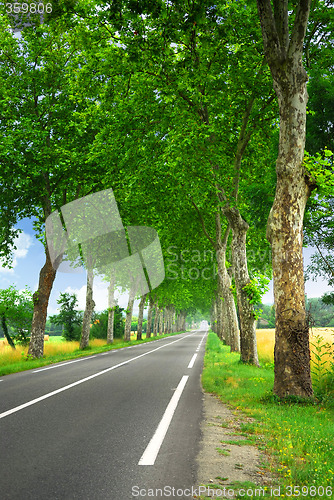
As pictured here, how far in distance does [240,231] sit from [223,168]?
2577mm

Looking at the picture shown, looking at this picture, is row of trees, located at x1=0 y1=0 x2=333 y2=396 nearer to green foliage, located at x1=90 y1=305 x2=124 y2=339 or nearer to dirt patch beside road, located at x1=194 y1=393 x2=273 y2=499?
dirt patch beside road, located at x1=194 y1=393 x2=273 y2=499

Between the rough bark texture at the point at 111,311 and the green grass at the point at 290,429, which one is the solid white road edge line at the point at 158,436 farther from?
the rough bark texture at the point at 111,311

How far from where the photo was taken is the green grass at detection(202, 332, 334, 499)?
362 centimetres

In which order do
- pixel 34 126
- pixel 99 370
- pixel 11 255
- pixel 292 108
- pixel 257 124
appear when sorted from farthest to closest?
1. pixel 11 255
2. pixel 34 126
3. pixel 257 124
4. pixel 99 370
5. pixel 292 108

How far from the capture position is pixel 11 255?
19906 mm

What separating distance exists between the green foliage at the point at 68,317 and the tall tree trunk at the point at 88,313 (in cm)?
689

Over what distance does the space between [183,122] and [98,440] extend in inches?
392

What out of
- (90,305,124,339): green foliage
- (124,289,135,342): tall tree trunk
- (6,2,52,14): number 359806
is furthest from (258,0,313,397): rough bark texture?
(90,305,124,339): green foliage

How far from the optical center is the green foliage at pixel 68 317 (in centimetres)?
3020

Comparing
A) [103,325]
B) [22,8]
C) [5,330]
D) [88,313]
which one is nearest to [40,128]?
[22,8]

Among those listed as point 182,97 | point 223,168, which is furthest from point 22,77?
point 223,168

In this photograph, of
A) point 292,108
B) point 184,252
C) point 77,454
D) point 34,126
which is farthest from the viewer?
point 184,252

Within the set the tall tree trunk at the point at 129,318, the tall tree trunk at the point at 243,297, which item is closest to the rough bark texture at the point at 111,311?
the tall tree trunk at the point at 129,318

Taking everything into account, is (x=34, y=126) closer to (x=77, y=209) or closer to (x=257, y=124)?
(x=77, y=209)
